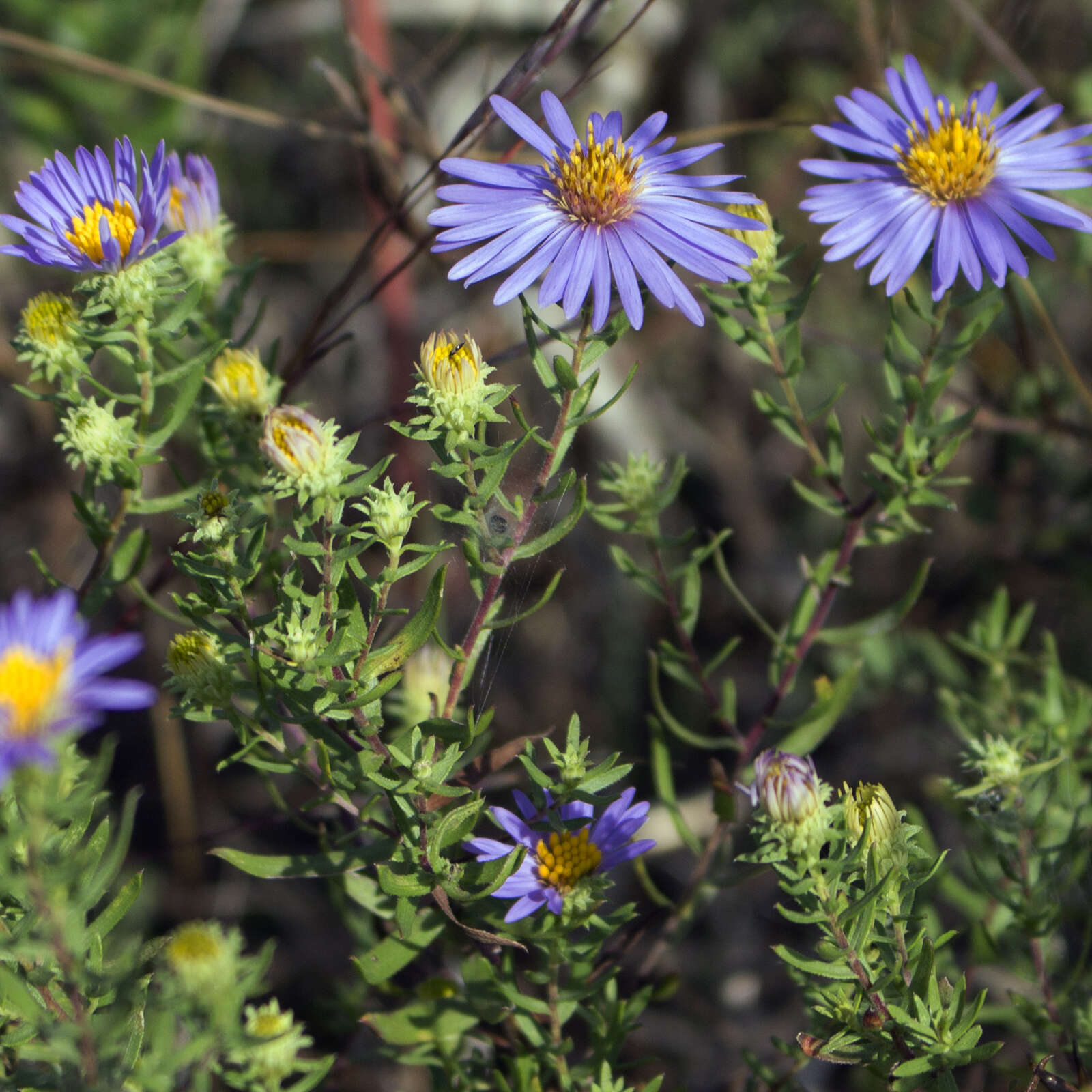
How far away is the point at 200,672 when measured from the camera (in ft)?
3.20

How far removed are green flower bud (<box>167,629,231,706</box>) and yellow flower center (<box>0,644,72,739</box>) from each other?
218mm

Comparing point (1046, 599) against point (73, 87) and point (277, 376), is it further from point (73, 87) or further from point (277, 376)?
point (73, 87)

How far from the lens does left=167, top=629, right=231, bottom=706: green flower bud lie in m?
0.97

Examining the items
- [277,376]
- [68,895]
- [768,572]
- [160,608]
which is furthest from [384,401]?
[68,895]

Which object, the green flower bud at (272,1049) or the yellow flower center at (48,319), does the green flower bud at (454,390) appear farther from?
the green flower bud at (272,1049)

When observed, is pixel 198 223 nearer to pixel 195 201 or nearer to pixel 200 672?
pixel 195 201

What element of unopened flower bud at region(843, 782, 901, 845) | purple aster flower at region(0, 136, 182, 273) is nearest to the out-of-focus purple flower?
unopened flower bud at region(843, 782, 901, 845)

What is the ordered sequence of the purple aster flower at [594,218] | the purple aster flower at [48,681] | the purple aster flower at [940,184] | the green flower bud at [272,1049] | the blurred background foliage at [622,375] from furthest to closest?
the blurred background foliage at [622,375], the purple aster flower at [940,184], the purple aster flower at [594,218], the green flower bud at [272,1049], the purple aster flower at [48,681]

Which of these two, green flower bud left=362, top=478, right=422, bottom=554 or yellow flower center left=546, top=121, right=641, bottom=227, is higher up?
yellow flower center left=546, top=121, right=641, bottom=227

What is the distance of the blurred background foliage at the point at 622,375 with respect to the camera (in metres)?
1.80

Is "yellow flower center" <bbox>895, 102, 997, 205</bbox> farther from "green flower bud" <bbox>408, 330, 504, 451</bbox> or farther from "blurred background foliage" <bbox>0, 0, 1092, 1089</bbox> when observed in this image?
"green flower bud" <bbox>408, 330, 504, 451</bbox>

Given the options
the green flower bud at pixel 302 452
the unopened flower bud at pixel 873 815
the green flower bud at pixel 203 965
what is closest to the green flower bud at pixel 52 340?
the green flower bud at pixel 302 452

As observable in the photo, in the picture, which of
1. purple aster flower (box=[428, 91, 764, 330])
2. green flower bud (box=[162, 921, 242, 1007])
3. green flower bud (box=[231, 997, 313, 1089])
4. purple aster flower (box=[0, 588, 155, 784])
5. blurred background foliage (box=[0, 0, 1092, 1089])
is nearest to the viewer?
purple aster flower (box=[0, 588, 155, 784])

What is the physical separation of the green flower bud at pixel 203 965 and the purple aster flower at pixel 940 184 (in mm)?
839
